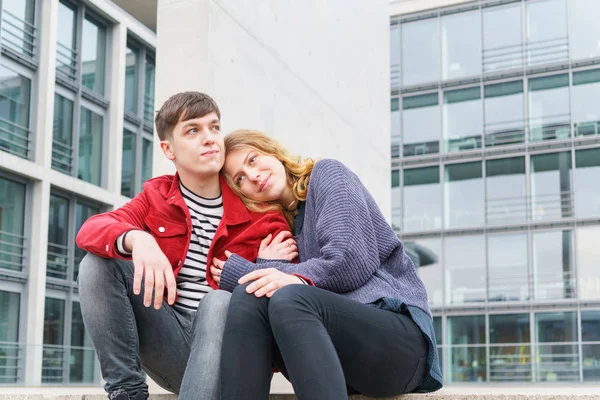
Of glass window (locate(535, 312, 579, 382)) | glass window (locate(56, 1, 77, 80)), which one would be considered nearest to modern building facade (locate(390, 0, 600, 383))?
glass window (locate(535, 312, 579, 382))

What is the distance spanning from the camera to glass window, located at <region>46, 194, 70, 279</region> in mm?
17609

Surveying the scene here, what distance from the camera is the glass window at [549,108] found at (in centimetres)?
2003

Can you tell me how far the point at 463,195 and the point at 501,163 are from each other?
1210 millimetres

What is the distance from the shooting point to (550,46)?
20.5 m

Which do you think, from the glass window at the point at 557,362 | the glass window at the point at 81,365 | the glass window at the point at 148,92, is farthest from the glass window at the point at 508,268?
the glass window at the point at 81,365

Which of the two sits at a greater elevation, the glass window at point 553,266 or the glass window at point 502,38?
the glass window at point 502,38

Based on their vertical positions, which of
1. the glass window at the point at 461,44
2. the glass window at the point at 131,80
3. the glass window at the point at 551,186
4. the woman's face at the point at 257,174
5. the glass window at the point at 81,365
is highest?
the glass window at the point at 461,44

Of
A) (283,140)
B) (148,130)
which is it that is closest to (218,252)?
(283,140)

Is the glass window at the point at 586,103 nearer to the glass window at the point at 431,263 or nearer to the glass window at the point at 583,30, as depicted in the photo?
the glass window at the point at 583,30

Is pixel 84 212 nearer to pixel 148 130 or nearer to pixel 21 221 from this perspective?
pixel 21 221

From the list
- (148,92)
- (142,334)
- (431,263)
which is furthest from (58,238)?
(142,334)

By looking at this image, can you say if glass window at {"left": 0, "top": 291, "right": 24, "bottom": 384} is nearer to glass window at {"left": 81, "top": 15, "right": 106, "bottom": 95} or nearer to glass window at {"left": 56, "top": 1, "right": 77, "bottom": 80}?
glass window at {"left": 56, "top": 1, "right": 77, "bottom": 80}

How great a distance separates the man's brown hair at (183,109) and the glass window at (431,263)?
17.3 metres

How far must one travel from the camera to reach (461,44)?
21266mm
